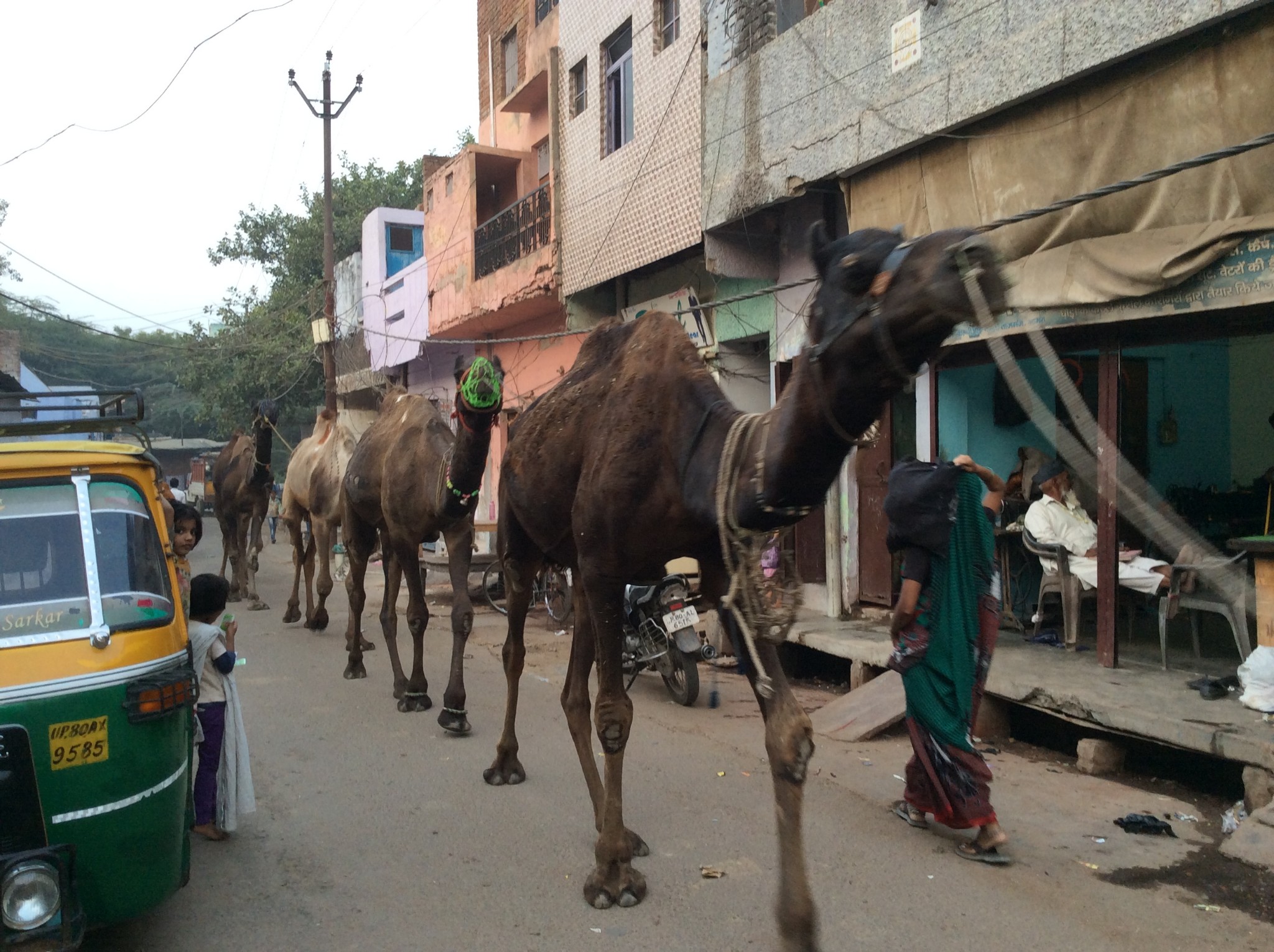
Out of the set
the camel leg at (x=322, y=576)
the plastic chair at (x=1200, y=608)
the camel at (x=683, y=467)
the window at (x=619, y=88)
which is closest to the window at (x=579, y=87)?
the window at (x=619, y=88)

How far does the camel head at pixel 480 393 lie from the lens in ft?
19.7

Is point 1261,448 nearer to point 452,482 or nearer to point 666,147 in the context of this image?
point 666,147

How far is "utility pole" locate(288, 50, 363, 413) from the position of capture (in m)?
20.2

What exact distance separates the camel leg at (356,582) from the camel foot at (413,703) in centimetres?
135

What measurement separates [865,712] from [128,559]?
5.00 metres

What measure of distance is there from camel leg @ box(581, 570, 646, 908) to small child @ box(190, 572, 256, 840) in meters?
1.77

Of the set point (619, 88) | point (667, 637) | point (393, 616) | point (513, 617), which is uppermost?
point (619, 88)

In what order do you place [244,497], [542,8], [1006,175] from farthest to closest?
[542,8] < [244,497] < [1006,175]

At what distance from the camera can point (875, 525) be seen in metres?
9.77

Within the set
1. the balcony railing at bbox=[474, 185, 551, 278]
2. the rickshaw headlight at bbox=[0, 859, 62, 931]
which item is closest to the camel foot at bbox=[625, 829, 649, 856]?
the rickshaw headlight at bbox=[0, 859, 62, 931]

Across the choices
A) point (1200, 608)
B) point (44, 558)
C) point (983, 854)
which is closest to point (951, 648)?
point (983, 854)

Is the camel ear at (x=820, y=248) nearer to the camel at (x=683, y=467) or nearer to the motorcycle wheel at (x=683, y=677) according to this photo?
the camel at (x=683, y=467)

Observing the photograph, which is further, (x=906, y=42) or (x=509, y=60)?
(x=509, y=60)

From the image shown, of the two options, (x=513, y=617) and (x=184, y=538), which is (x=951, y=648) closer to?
(x=513, y=617)
